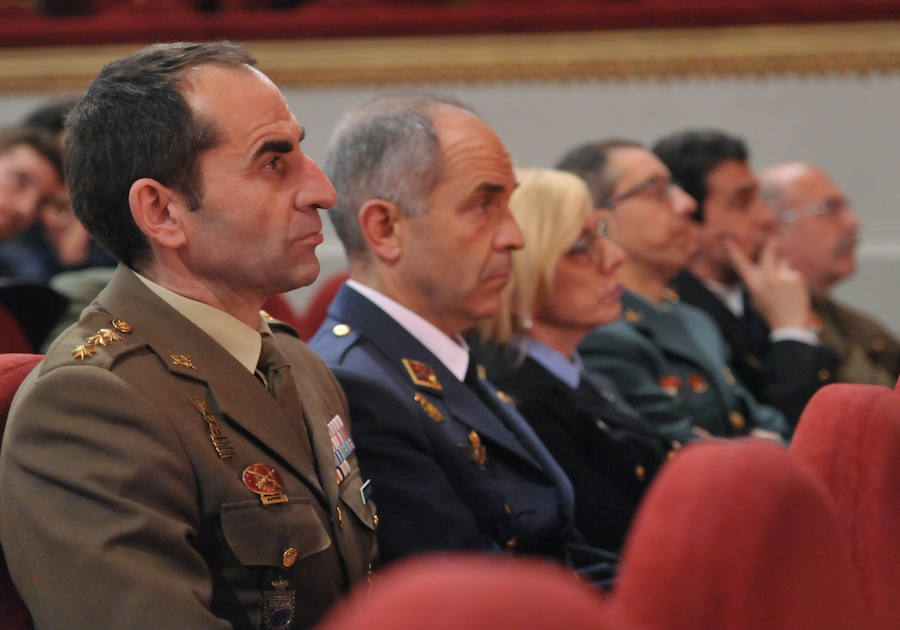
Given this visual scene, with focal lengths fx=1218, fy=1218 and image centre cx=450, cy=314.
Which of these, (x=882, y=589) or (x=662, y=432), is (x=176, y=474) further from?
(x=662, y=432)

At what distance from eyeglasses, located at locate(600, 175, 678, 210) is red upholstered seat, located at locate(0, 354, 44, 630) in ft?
5.50

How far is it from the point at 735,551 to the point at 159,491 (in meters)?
0.61

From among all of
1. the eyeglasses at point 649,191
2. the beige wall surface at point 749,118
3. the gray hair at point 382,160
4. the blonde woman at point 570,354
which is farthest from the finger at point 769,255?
the gray hair at point 382,160

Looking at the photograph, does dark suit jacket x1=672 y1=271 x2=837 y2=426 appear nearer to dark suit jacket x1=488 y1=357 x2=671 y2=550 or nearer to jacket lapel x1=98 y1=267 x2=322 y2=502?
dark suit jacket x1=488 y1=357 x2=671 y2=550

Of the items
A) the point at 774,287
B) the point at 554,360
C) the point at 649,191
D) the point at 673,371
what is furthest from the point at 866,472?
the point at 774,287

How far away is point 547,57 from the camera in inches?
158

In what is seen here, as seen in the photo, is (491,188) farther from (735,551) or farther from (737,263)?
(737,263)

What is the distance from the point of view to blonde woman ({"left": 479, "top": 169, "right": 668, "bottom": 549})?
76.9 inches

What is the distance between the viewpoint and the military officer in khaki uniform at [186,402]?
1063mm

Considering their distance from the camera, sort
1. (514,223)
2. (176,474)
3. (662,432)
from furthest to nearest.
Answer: (662,432) → (514,223) → (176,474)

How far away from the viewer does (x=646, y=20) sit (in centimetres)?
397

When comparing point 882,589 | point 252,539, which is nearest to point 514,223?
point 252,539

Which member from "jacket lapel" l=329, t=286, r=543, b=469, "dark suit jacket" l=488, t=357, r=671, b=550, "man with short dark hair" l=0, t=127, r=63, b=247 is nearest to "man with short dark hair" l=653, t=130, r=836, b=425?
"dark suit jacket" l=488, t=357, r=671, b=550

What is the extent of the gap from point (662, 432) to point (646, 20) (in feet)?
6.50
